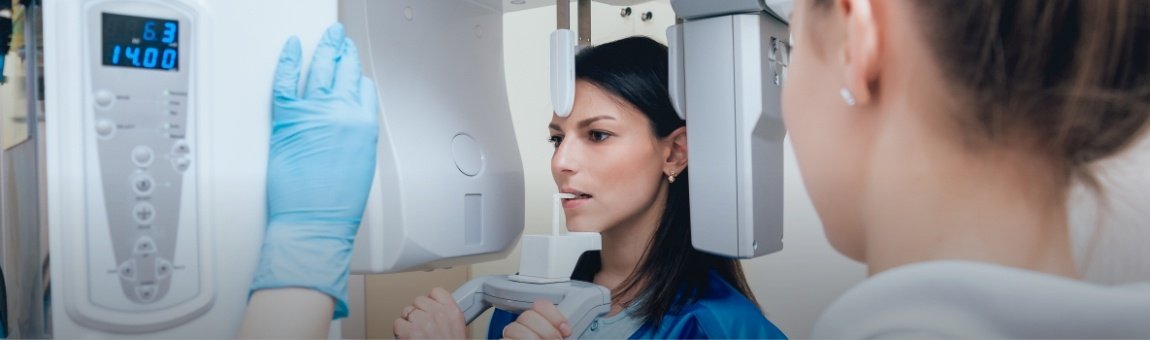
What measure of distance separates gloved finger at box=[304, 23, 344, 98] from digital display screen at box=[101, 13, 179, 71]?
14cm

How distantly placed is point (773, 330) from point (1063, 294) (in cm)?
33

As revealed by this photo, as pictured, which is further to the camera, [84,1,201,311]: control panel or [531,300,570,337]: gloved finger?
[531,300,570,337]: gloved finger

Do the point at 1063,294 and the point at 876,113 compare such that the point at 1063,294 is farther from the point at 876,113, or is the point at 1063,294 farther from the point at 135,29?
the point at 135,29

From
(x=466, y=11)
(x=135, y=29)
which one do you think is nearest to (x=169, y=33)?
(x=135, y=29)

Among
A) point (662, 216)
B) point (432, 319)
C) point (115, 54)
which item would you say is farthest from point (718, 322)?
point (115, 54)

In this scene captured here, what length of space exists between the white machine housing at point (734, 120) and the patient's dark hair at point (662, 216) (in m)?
0.04

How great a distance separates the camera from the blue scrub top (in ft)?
3.26

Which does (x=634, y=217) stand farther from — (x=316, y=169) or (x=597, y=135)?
(x=316, y=169)

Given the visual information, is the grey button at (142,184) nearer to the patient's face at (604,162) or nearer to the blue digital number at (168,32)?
the blue digital number at (168,32)

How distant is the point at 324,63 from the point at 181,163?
192 millimetres

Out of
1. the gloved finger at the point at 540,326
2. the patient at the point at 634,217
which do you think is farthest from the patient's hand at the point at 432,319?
the gloved finger at the point at 540,326

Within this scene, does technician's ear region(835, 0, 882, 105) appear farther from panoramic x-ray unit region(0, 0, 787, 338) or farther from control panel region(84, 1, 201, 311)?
control panel region(84, 1, 201, 311)

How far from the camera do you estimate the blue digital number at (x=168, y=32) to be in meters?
0.83

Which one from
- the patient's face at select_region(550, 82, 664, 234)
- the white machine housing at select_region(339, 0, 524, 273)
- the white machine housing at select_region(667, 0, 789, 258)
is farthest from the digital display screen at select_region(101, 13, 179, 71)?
the white machine housing at select_region(667, 0, 789, 258)
